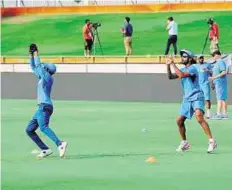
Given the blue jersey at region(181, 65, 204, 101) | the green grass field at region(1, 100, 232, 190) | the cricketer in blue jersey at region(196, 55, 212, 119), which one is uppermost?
A: the blue jersey at region(181, 65, 204, 101)

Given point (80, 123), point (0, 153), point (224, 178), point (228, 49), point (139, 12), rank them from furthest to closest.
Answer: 1. point (139, 12)
2. point (228, 49)
3. point (80, 123)
4. point (0, 153)
5. point (224, 178)

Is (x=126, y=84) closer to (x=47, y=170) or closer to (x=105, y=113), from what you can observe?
(x=105, y=113)

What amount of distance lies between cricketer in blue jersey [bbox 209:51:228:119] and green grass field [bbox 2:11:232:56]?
2140 centimetres

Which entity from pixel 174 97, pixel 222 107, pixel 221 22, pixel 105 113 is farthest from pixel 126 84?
pixel 221 22

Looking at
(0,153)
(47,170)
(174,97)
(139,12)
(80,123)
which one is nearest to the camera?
(47,170)

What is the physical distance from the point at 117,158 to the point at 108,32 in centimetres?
3698

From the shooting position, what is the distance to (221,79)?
24125mm

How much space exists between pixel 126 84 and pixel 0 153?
59.9 ft

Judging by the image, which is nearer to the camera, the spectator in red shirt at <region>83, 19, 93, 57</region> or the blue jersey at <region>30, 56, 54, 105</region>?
the blue jersey at <region>30, 56, 54, 105</region>

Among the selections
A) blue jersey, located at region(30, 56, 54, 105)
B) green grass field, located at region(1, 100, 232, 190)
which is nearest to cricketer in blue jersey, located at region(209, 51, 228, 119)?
green grass field, located at region(1, 100, 232, 190)

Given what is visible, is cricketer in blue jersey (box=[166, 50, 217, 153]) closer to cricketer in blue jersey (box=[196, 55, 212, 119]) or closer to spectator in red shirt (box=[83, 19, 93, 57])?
cricketer in blue jersey (box=[196, 55, 212, 119])

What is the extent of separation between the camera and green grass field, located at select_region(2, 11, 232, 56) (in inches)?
1896

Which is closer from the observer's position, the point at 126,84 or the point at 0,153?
the point at 0,153

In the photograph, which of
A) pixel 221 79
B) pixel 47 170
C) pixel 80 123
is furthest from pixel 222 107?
pixel 47 170
